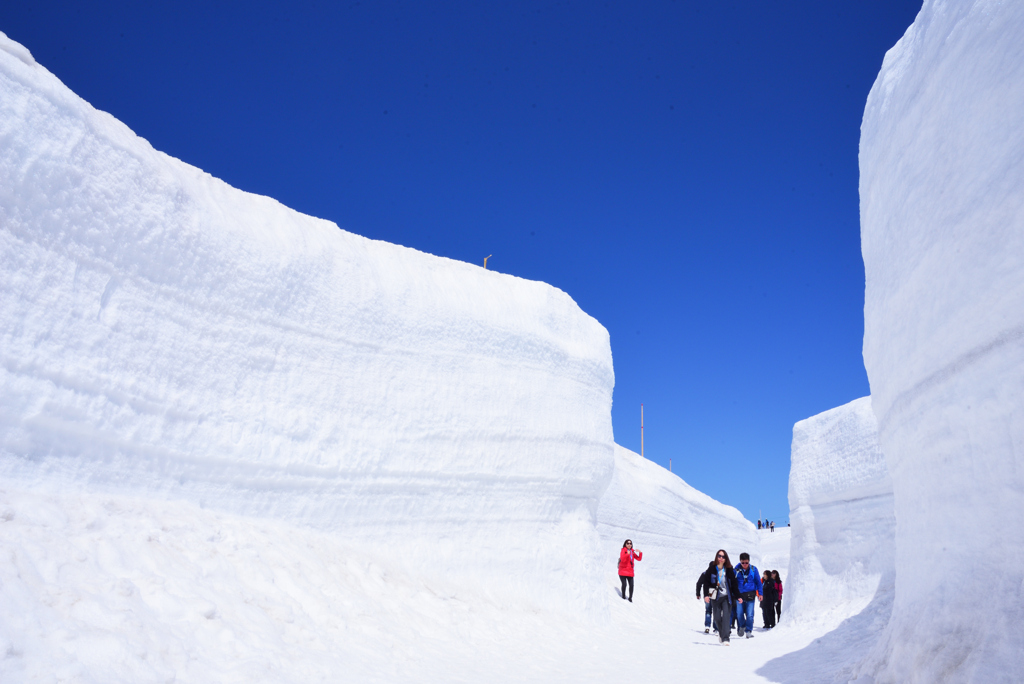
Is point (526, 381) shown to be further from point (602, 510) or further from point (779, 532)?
point (779, 532)

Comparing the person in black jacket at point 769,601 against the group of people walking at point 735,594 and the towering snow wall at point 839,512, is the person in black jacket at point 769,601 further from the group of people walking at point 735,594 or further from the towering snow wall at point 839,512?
the towering snow wall at point 839,512

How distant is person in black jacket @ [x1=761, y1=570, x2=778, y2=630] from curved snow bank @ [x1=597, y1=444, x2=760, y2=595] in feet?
15.1

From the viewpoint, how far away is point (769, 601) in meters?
11.9

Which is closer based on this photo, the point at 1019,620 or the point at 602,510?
the point at 1019,620

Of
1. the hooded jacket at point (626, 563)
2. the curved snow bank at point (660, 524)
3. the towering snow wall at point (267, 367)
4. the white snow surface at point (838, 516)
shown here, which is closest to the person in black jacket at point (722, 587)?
the towering snow wall at point (267, 367)

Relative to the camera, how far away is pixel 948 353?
4.08m

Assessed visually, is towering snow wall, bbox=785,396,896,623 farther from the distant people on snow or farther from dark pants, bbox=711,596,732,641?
dark pants, bbox=711,596,732,641

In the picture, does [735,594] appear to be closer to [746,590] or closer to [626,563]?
[746,590]

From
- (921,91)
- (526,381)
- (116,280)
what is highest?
(921,91)

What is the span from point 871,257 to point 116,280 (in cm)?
662

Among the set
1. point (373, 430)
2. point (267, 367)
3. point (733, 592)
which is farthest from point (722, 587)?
point (267, 367)

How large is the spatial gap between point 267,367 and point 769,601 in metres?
9.63

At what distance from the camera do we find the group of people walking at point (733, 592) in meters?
8.45

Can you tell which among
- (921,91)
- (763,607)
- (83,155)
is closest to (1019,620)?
(921,91)
